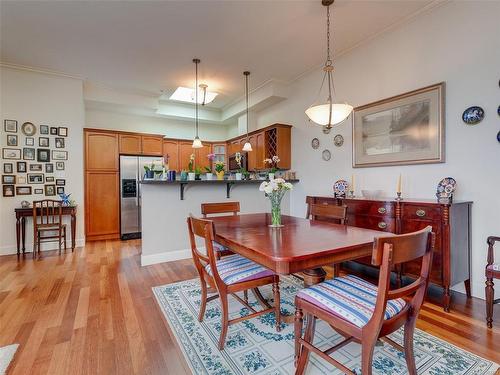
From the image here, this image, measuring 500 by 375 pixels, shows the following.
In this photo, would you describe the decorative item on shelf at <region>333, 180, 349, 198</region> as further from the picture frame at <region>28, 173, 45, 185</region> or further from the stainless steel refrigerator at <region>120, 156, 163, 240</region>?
the picture frame at <region>28, 173, 45, 185</region>

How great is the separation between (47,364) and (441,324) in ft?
8.95

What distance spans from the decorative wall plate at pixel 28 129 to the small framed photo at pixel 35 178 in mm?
649

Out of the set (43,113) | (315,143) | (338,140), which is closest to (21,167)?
(43,113)

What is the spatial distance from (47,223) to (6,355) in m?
3.06

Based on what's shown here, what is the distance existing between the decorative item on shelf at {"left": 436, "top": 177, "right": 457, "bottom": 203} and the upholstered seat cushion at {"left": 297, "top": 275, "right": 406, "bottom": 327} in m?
1.40

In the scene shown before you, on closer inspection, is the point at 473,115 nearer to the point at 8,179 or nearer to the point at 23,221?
the point at 23,221

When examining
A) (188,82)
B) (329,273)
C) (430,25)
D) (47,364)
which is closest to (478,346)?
(329,273)

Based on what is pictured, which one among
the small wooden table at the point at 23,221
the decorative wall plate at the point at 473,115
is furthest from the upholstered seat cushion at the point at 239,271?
the small wooden table at the point at 23,221

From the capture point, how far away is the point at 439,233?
2.26 m

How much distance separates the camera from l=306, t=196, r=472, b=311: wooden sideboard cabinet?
2215mm

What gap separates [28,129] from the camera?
423 centimetres

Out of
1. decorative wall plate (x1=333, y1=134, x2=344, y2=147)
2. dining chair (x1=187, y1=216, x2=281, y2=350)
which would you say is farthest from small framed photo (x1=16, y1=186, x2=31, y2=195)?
decorative wall plate (x1=333, y1=134, x2=344, y2=147)

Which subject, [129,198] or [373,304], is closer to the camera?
[373,304]

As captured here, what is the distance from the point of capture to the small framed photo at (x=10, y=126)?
4074mm
